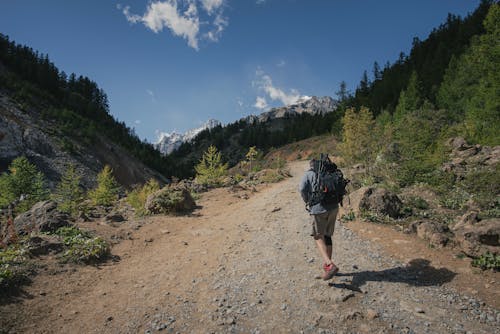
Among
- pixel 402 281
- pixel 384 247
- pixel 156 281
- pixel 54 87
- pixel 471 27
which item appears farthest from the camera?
pixel 54 87

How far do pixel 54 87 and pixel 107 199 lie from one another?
2666 inches

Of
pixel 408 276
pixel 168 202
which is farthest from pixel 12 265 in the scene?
pixel 408 276

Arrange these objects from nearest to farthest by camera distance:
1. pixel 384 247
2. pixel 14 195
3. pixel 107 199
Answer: pixel 384 247 → pixel 14 195 → pixel 107 199

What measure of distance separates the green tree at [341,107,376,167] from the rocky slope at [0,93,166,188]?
104 ft

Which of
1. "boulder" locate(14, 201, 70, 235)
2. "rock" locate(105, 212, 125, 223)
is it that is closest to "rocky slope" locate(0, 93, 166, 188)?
"boulder" locate(14, 201, 70, 235)

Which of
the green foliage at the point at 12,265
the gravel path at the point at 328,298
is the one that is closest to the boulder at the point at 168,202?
the green foliage at the point at 12,265

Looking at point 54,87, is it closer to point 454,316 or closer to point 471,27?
point 454,316

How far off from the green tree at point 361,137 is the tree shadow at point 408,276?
14.2 m

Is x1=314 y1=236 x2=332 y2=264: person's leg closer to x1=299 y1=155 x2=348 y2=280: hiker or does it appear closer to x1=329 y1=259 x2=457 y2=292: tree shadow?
x1=299 y1=155 x2=348 y2=280: hiker

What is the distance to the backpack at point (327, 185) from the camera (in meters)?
5.51

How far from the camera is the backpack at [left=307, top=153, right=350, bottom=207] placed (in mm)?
5508

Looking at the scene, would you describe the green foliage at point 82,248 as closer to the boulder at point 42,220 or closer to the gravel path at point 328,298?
the boulder at point 42,220

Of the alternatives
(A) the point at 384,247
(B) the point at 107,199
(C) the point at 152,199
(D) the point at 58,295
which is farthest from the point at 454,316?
(B) the point at 107,199

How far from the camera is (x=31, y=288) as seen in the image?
19.1 feet
